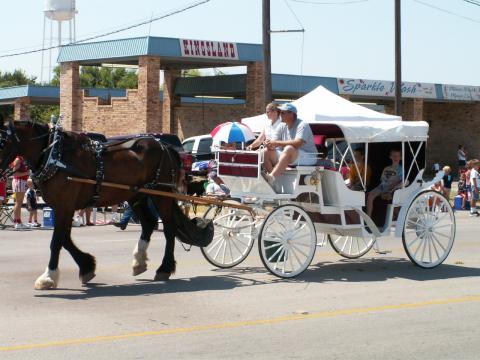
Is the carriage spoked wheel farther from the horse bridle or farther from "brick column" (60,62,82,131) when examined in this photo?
"brick column" (60,62,82,131)

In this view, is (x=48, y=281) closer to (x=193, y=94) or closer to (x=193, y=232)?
(x=193, y=232)

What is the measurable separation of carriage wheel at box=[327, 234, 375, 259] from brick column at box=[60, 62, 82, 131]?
26.5 m

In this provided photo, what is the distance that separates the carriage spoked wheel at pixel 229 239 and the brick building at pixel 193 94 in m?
23.4

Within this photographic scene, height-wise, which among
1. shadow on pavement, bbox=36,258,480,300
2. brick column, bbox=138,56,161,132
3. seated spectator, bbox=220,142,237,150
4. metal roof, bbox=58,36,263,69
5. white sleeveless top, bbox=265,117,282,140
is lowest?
shadow on pavement, bbox=36,258,480,300

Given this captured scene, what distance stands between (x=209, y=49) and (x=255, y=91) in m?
3.00

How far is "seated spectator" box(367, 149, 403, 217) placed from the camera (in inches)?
513

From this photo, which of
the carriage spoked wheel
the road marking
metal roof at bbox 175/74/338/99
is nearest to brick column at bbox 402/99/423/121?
metal roof at bbox 175/74/338/99

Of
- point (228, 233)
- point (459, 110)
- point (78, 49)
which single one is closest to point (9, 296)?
point (228, 233)

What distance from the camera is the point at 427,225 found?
12.9m

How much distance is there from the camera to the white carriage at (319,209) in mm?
11750

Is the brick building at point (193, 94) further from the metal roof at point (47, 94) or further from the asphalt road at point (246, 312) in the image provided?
the asphalt road at point (246, 312)

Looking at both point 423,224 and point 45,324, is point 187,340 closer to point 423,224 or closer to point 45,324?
point 45,324

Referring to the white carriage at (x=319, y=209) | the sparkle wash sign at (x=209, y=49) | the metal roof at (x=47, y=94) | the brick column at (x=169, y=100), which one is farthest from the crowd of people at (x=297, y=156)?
the metal roof at (x=47, y=94)

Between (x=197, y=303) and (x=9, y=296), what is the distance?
7.43 feet
